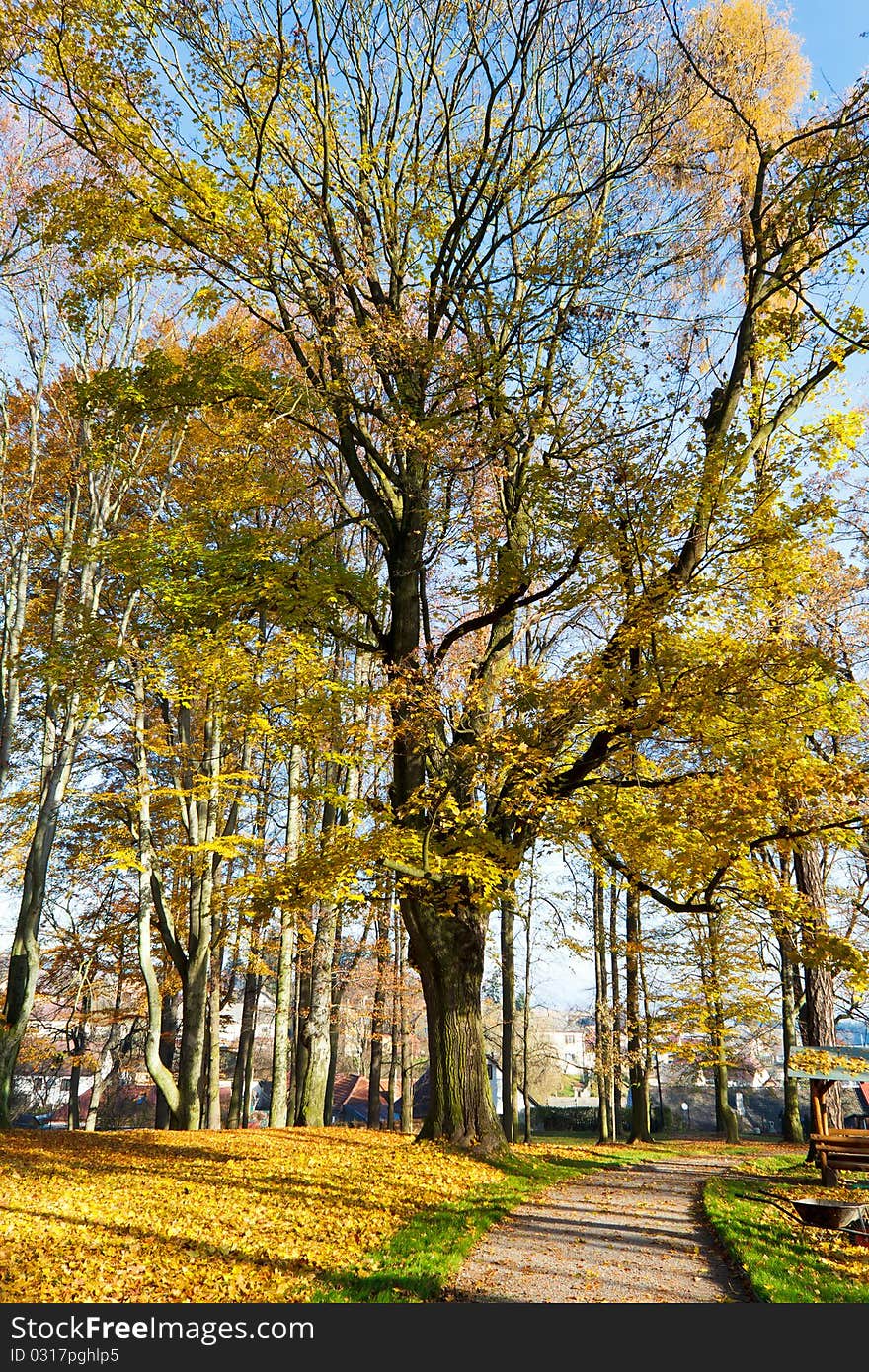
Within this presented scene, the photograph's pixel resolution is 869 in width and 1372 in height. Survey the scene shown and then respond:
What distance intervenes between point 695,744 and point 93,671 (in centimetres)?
679

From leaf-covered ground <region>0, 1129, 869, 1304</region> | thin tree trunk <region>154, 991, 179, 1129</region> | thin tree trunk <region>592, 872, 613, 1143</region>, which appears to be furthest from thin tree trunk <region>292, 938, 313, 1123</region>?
leaf-covered ground <region>0, 1129, 869, 1304</region>

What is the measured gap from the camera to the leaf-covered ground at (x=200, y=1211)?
4.36 meters

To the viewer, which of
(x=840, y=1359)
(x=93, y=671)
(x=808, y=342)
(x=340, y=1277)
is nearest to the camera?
(x=840, y=1359)

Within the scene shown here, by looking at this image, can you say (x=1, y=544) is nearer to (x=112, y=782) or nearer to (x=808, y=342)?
(x=112, y=782)

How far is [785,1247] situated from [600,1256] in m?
1.56

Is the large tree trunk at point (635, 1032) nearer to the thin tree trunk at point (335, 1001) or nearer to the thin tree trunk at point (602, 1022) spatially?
the thin tree trunk at point (602, 1022)

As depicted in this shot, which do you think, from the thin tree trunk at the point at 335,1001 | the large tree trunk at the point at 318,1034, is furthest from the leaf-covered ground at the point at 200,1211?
the thin tree trunk at the point at 335,1001

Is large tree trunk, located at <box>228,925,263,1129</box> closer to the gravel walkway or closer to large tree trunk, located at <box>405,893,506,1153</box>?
large tree trunk, located at <box>405,893,506,1153</box>

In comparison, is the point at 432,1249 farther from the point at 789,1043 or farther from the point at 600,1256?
the point at 789,1043

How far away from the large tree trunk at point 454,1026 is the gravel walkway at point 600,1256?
65.4 inches

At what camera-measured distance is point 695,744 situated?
9.09m

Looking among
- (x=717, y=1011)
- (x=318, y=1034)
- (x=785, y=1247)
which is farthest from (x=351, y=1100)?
(x=785, y=1247)

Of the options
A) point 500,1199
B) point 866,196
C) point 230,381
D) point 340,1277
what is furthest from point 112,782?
point 866,196

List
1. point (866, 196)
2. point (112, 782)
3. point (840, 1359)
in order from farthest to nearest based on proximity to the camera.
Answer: point (112, 782) < point (866, 196) < point (840, 1359)
